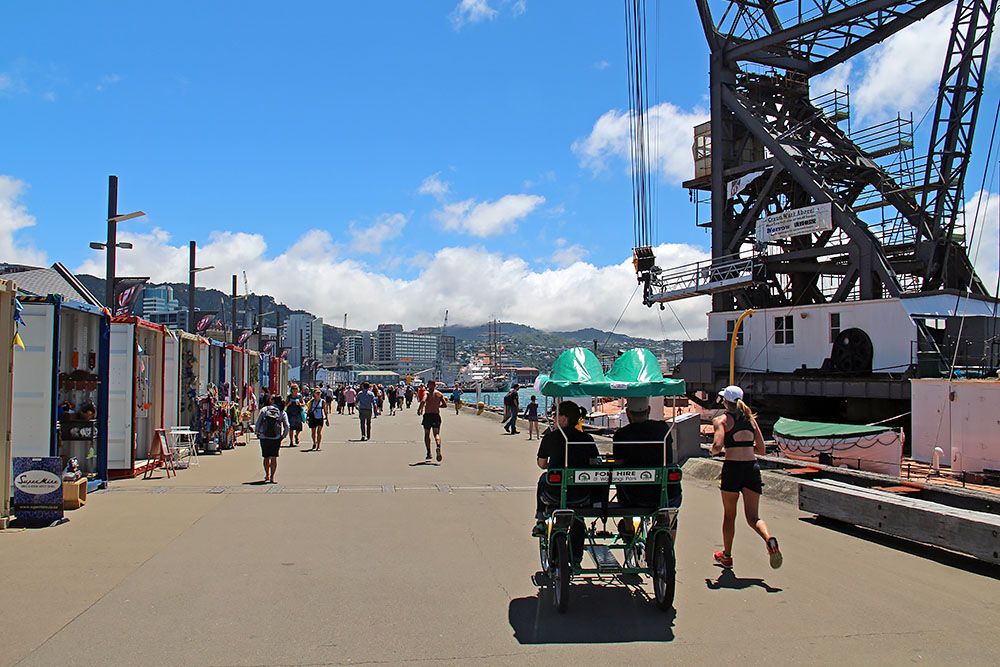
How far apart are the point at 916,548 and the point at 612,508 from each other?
4235 mm

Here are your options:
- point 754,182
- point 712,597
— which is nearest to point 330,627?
point 712,597

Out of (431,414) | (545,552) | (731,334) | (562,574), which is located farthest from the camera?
(731,334)

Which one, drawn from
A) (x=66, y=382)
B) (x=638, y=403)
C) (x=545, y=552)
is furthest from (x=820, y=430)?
(x=66, y=382)

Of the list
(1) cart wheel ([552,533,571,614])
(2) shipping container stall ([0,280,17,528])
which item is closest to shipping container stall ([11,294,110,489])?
(2) shipping container stall ([0,280,17,528])

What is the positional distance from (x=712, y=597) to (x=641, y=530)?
2.62ft

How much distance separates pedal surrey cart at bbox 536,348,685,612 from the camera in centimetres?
629

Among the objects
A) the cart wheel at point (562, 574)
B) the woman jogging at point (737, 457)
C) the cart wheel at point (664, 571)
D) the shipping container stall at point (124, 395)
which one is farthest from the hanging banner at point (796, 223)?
the cart wheel at point (562, 574)

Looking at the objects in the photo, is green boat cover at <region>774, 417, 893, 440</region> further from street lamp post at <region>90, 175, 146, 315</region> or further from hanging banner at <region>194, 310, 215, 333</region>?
hanging banner at <region>194, 310, 215, 333</region>

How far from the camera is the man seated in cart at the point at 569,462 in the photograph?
660cm

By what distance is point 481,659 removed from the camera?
17.1ft

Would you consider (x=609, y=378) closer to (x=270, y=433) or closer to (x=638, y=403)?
(x=638, y=403)

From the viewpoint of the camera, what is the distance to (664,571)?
625 centimetres

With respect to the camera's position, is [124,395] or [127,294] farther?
[127,294]

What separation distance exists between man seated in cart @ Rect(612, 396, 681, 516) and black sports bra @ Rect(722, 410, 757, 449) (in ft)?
3.32
